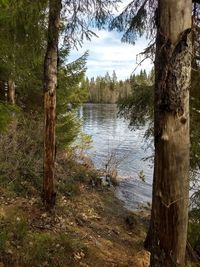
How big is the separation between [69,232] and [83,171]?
6605mm

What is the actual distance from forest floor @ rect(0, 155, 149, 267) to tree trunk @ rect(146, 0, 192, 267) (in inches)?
81.1

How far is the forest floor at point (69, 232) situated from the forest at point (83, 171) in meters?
0.02

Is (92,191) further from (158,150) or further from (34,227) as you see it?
(158,150)

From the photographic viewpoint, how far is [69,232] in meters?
6.74

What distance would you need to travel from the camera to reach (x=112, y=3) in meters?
6.95

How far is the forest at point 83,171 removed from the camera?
3.60 metres

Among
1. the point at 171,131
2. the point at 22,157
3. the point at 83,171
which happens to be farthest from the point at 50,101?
the point at 83,171

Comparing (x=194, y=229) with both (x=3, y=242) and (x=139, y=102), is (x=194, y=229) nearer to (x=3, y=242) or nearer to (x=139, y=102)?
(x=139, y=102)

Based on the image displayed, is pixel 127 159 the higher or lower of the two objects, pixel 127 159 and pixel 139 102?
the lower

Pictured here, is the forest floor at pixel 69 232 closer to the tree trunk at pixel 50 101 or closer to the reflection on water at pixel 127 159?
the tree trunk at pixel 50 101

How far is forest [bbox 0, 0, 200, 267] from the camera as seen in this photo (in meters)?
3.60

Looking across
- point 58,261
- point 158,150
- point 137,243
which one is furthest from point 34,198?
point 158,150

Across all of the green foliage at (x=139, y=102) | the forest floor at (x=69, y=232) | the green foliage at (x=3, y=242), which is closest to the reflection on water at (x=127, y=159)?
the green foliage at (x=139, y=102)

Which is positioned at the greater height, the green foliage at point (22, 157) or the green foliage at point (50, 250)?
the green foliage at point (22, 157)
